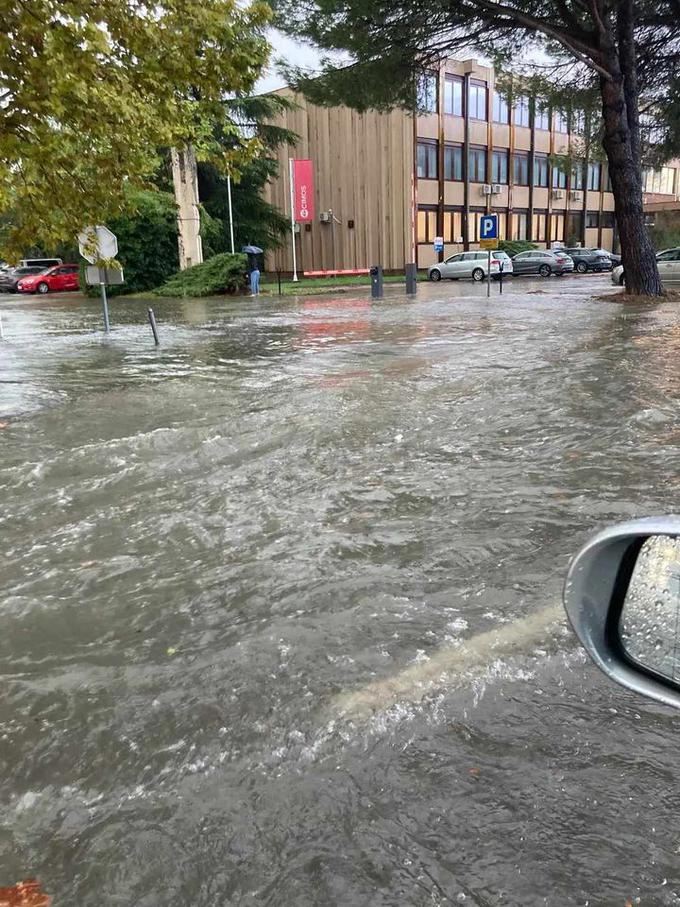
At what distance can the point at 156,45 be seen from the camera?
802 centimetres

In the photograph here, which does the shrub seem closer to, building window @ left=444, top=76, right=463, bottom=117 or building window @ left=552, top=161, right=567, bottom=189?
building window @ left=552, top=161, right=567, bottom=189

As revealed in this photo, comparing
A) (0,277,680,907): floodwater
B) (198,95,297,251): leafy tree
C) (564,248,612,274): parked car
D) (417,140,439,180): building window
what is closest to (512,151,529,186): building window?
(417,140,439,180): building window

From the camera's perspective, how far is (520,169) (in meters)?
54.5

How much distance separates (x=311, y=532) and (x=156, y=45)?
6123 millimetres

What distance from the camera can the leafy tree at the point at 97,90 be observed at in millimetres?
6898

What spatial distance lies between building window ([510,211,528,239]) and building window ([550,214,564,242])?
126 inches

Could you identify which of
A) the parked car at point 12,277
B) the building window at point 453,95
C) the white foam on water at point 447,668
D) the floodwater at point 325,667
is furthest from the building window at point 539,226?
the white foam on water at point 447,668

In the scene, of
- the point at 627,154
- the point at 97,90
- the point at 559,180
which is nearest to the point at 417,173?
the point at 559,180

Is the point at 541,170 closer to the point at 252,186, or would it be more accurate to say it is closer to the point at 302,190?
the point at 302,190

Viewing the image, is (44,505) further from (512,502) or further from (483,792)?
(483,792)

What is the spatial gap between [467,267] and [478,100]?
17056 mm

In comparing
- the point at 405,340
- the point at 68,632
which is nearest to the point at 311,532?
the point at 68,632

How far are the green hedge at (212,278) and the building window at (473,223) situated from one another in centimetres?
2384

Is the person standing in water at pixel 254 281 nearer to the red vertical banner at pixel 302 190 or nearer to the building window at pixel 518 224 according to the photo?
the red vertical banner at pixel 302 190
